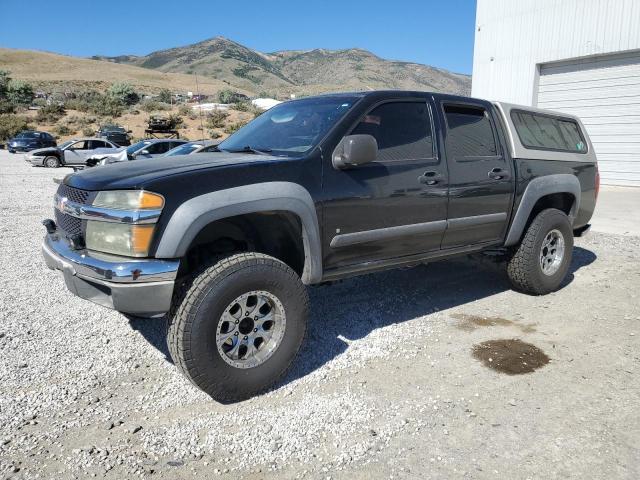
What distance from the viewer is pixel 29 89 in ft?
172

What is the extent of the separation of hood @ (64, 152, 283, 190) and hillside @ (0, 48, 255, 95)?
7691cm

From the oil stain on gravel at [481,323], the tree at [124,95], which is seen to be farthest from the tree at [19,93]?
the oil stain on gravel at [481,323]

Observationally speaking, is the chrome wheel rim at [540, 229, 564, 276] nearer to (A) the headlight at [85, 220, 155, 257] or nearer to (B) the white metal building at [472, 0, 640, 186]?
(A) the headlight at [85, 220, 155, 257]

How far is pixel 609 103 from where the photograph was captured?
515 inches

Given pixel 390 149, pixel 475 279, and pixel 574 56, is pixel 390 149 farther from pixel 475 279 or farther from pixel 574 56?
pixel 574 56

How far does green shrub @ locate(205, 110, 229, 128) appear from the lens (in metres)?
39.6

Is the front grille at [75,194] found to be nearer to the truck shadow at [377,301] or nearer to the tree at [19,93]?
the truck shadow at [377,301]

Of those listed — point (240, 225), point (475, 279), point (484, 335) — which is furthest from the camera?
point (475, 279)

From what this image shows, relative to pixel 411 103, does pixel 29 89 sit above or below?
above

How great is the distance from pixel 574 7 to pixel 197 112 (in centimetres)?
3718

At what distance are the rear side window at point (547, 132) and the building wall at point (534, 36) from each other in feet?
29.5

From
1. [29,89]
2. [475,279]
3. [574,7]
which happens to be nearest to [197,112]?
[29,89]

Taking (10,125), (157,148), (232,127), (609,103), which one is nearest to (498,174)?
(609,103)

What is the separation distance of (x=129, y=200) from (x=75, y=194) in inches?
20.9
